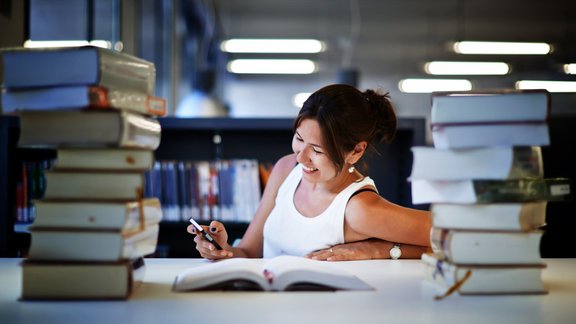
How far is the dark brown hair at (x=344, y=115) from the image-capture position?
205 centimetres

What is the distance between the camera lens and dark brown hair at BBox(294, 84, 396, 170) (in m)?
2.05

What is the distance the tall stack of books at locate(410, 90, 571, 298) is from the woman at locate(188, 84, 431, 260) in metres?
0.66

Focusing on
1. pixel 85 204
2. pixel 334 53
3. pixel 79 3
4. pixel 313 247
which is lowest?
pixel 313 247

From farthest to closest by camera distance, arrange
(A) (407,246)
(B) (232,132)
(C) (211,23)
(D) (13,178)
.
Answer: (C) (211,23)
(B) (232,132)
(D) (13,178)
(A) (407,246)

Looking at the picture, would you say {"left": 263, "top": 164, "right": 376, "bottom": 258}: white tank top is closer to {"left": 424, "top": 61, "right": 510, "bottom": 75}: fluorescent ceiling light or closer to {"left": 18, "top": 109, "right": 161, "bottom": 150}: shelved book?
{"left": 18, "top": 109, "right": 161, "bottom": 150}: shelved book

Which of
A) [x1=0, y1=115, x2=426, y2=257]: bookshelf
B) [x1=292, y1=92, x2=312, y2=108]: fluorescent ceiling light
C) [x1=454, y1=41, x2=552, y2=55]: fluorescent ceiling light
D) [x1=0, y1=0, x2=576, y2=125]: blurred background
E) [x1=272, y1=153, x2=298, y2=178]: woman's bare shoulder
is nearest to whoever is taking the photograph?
[x1=272, y1=153, x2=298, y2=178]: woman's bare shoulder

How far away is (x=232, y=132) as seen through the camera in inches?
149

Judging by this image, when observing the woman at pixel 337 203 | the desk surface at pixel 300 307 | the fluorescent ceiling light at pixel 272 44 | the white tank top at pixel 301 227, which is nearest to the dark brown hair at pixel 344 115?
the woman at pixel 337 203

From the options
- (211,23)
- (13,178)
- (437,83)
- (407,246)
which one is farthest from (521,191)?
(437,83)

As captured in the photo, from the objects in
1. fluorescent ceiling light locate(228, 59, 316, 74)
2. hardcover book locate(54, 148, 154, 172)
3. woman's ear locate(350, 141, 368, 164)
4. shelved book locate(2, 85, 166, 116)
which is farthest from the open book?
fluorescent ceiling light locate(228, 59, 316, 74)

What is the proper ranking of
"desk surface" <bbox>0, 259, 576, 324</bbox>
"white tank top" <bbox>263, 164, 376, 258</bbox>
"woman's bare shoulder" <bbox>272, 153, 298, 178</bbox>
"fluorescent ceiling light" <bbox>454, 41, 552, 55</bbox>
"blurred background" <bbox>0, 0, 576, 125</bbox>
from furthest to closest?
"fluorescent ceiling light" <bbox>454, 41, 552, 55</bbox>
"blurred background" <bbox>0, 0, 576, 125</bbox>
"woman's bare shoulder" <bbox>272, 153, 298, 178</bbox>
"white tank top" <bbox>263, 164, 376, 258</bbox>
"desk surface" <bbox>0, 259, 576, 324</bbox>

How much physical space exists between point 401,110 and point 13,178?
13.0 m

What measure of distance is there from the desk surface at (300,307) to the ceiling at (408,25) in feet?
24.7

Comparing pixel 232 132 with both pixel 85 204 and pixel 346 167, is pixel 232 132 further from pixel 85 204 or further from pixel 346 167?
pixel 85 204
